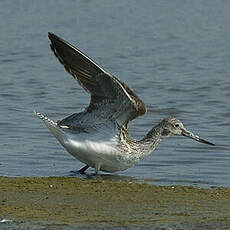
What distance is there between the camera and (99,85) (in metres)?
10.1

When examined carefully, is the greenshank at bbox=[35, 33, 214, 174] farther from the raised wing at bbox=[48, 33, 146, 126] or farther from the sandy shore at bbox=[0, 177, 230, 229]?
the sandy shore at bbox=[0, 177, 230, 229]

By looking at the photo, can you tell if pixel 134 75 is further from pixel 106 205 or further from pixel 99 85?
pixel 106 205

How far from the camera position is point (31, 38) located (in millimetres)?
22281

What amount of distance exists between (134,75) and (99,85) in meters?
8.29

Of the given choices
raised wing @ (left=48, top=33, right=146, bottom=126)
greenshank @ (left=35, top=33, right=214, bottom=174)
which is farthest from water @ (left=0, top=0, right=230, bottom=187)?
raised wing @ (left=48, top=33, right=146, bottom=126)

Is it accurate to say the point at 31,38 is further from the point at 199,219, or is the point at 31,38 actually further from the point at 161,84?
the point at 199,219

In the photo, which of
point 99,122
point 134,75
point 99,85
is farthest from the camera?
point 134,75

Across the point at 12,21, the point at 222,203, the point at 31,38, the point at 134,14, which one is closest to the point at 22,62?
the point at 31,38

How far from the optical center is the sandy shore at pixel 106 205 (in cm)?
752

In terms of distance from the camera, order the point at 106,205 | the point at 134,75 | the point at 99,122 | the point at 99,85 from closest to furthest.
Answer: the point at 106,205, the point at 99,85, the point at 99,122, the point at 134,75

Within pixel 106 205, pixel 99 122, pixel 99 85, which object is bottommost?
pixel 106 205

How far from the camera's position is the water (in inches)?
450

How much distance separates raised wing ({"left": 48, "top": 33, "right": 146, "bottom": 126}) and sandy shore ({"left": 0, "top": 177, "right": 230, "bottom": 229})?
98 cm

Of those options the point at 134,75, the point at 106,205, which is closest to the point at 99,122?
the point at 106,205
